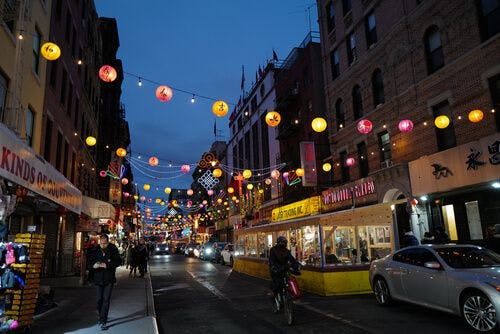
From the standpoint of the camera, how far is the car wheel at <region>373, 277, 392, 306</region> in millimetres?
10789

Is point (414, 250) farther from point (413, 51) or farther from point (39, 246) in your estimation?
point (413, 51)

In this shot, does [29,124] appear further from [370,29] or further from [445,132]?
[370,29]

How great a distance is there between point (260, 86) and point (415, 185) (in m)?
29.3

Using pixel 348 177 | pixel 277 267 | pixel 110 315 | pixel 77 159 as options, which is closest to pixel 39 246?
pixel 110 315

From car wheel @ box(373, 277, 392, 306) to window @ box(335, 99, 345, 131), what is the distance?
1475 cm

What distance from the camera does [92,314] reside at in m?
10.5

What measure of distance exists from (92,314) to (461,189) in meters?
13.0

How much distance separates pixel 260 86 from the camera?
147ft

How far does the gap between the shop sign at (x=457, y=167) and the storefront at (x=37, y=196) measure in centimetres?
1329

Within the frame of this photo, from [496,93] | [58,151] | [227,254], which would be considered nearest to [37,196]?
[58,151]

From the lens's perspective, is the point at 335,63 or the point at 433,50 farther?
the point at 335,63

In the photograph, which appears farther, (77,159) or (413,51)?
(77,159)

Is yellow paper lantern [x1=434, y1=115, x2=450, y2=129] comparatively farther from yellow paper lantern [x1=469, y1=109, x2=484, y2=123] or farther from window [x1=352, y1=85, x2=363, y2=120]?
window [x1=352, y1=85, x2=363, y2=120]

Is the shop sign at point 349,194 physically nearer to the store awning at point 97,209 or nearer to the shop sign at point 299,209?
the shop sign at point 299,209
